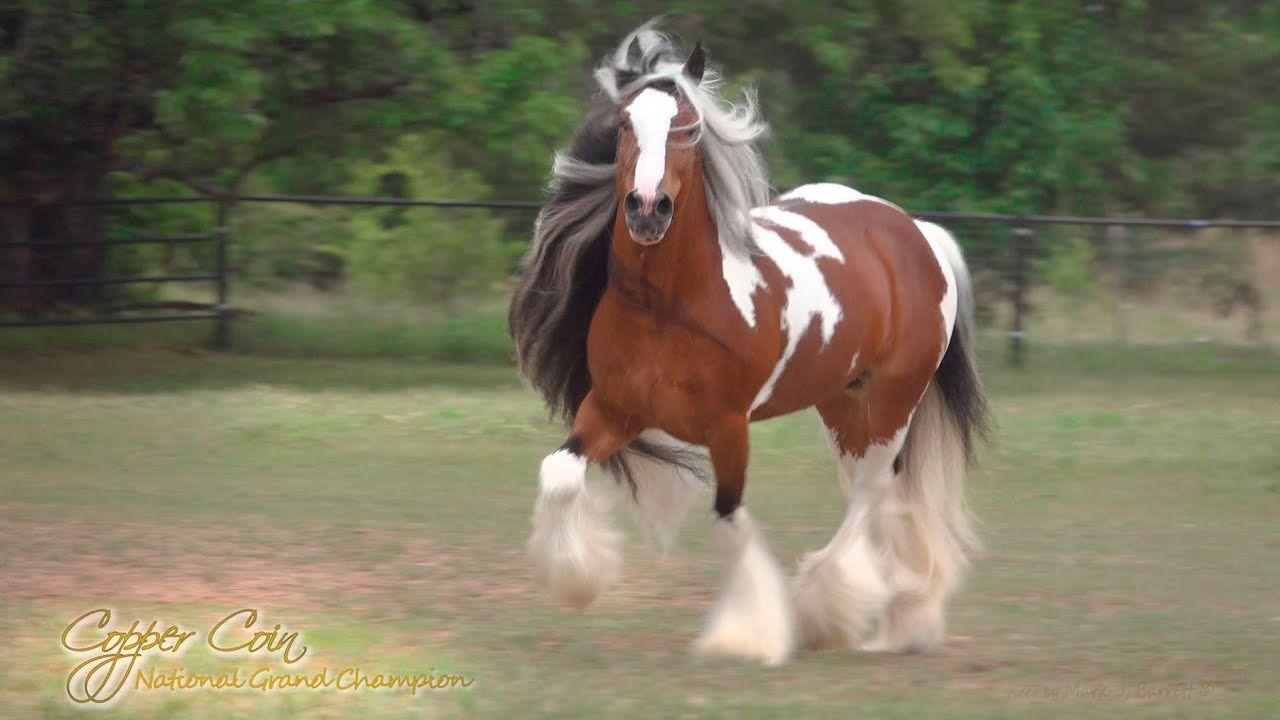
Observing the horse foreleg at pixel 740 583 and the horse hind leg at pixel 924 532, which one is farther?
the horse hind leg at pixel 924 532

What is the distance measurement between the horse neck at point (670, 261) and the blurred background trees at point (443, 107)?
28.7 feet

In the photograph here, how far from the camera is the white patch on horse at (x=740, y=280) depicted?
17.8 ft

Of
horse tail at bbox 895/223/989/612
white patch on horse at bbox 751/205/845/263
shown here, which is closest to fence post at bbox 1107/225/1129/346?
horse tail at bbox 895/223/989/612

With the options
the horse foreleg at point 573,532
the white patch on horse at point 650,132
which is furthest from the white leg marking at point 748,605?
the white patch on horse at point 650,132

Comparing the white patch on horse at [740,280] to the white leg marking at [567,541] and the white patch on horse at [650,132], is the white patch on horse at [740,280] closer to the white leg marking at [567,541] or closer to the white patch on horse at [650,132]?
the white patch on horse at [650,132]

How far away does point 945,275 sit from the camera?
6562mm

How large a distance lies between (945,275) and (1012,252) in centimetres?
913

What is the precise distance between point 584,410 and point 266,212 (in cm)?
1037

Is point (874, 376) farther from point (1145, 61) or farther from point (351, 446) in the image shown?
point (1145, 61)

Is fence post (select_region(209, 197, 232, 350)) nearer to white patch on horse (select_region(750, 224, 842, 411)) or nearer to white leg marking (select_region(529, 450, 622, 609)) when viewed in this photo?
white patch on horse (select_region(750, 224, 842, 411))

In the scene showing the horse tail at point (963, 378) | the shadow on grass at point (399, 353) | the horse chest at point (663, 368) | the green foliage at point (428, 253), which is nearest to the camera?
the horse chest at point (663, 368)

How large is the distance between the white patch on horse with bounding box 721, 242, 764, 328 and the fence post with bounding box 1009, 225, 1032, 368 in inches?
396

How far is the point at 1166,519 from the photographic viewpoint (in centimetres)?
883

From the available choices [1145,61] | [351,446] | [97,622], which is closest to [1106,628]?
[97,622]
